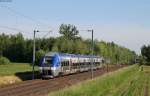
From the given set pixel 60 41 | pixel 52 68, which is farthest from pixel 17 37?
pixel 52 68

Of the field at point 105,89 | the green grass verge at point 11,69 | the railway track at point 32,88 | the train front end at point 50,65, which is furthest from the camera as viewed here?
the green grass verge at point 11,69

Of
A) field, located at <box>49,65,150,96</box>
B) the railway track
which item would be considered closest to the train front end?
field, located at <box>49,65,150,96</box>

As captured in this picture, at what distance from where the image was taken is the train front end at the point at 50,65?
193ft

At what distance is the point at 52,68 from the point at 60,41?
278 feet

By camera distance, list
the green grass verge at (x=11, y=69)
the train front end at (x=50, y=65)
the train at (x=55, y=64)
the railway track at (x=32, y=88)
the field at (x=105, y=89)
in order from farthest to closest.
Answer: the green grass verge at (x=11, y=69) → the train at (x=55, y=64) → the train front end at (x=50, y=65) → the railway track at (x=32, y=88) → the field at (x=105, y=89)

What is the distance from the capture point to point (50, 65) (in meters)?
58.8

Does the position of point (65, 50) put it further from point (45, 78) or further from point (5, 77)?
point (5, 77)

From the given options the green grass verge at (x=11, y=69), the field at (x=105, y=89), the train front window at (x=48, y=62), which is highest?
the train front window at (x=48, y=62)

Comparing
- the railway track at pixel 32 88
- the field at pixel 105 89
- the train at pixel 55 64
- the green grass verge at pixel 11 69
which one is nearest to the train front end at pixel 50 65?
the train at pixel 55 64

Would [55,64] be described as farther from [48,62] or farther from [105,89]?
[105,89]

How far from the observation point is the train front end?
5879 centimetres

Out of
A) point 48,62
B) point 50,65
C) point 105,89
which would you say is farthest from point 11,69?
point 105,89

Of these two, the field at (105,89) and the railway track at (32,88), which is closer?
the field at (105,89)

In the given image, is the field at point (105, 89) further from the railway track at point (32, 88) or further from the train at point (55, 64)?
the train at point (55, 64)
